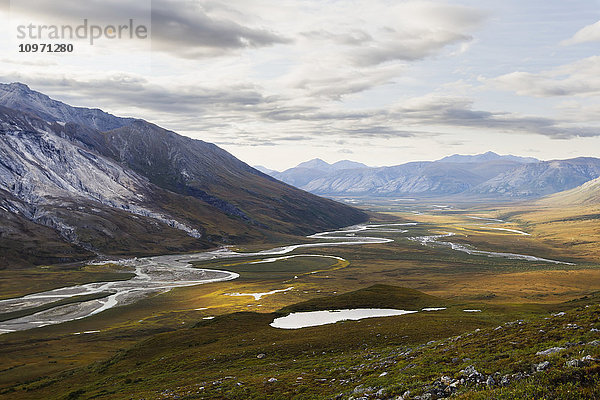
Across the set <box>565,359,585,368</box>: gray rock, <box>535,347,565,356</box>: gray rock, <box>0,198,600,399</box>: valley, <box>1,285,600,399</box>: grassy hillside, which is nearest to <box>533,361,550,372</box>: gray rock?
<box>1,285,600,399</box>: grassy hillside

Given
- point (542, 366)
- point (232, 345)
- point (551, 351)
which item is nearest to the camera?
point (542, 366)

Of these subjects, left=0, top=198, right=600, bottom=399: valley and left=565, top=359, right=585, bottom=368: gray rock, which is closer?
left=565, top=359, right=585, bottom=368: gray rock

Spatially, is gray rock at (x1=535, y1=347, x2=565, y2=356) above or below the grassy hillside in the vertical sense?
above

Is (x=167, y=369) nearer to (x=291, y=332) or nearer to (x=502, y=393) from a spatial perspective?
(x=291, y=332)

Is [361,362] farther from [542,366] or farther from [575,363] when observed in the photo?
[575,363]

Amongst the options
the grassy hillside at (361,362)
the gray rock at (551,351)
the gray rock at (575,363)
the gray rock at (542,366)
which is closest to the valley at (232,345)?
the grassy hillside at (361,362)

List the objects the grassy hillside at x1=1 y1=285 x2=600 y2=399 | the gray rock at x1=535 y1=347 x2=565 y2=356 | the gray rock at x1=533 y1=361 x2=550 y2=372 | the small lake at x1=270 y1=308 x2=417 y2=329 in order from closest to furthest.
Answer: the gray rock at x1=533 y1=361 x2=550 y2=372, the grassy hillside at x1=1 y1=285 x2=600 y2=399, the gray rock at x1=535 y1=347 x2=565 y2=356, the small lake at x1=270 y1=308 x2=417 y2=329

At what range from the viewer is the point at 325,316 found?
82375 mm

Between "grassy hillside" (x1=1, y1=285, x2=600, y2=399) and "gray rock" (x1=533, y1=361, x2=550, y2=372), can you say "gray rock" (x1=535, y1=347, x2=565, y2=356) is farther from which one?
"gray rock" (x1=533, y1=361, x2=550, y2=372)

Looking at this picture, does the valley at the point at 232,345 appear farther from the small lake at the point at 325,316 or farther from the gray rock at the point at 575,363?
the gray rock at the point at 575,363

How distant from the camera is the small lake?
76.4m

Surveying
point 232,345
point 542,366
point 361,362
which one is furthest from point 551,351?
point 232,345

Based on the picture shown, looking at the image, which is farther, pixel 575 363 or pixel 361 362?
pixel 361 362

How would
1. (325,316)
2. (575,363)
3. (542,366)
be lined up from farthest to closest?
(325,316) < (542,366) < (575,363)
